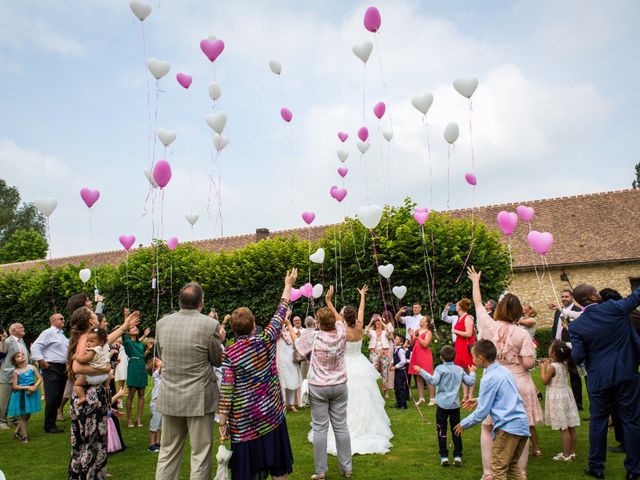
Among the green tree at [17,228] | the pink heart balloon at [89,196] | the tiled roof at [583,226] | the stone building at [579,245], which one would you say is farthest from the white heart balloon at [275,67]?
the green tree at [17,228]

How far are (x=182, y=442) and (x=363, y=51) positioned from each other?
669cm

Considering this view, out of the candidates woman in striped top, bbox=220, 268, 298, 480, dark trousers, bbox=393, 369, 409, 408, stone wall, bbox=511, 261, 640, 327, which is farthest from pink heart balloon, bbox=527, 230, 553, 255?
stone wall, bbox=511, 261, 640, 327

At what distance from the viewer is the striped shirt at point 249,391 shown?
395 centimetres

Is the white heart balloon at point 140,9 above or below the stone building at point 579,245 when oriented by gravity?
above

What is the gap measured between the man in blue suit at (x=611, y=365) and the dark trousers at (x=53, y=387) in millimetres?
7210

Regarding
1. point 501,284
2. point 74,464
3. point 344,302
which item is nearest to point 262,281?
point 344,302

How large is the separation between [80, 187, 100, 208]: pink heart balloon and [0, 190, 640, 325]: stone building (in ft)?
52.9

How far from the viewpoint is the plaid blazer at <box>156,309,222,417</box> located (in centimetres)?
400

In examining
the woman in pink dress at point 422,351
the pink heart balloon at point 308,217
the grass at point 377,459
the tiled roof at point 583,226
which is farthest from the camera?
the tiled roof at point 583,226

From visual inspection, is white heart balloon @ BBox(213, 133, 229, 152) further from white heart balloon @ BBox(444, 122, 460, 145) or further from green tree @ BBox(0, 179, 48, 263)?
green tree @ BBox(0, 179, 48, 263)

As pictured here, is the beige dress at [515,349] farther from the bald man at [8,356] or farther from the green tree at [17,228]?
the green tree at [17,228]

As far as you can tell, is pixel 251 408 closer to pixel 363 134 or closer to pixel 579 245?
pixel 363 134

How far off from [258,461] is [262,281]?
14201 millimetres

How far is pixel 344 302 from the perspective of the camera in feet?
53.3
